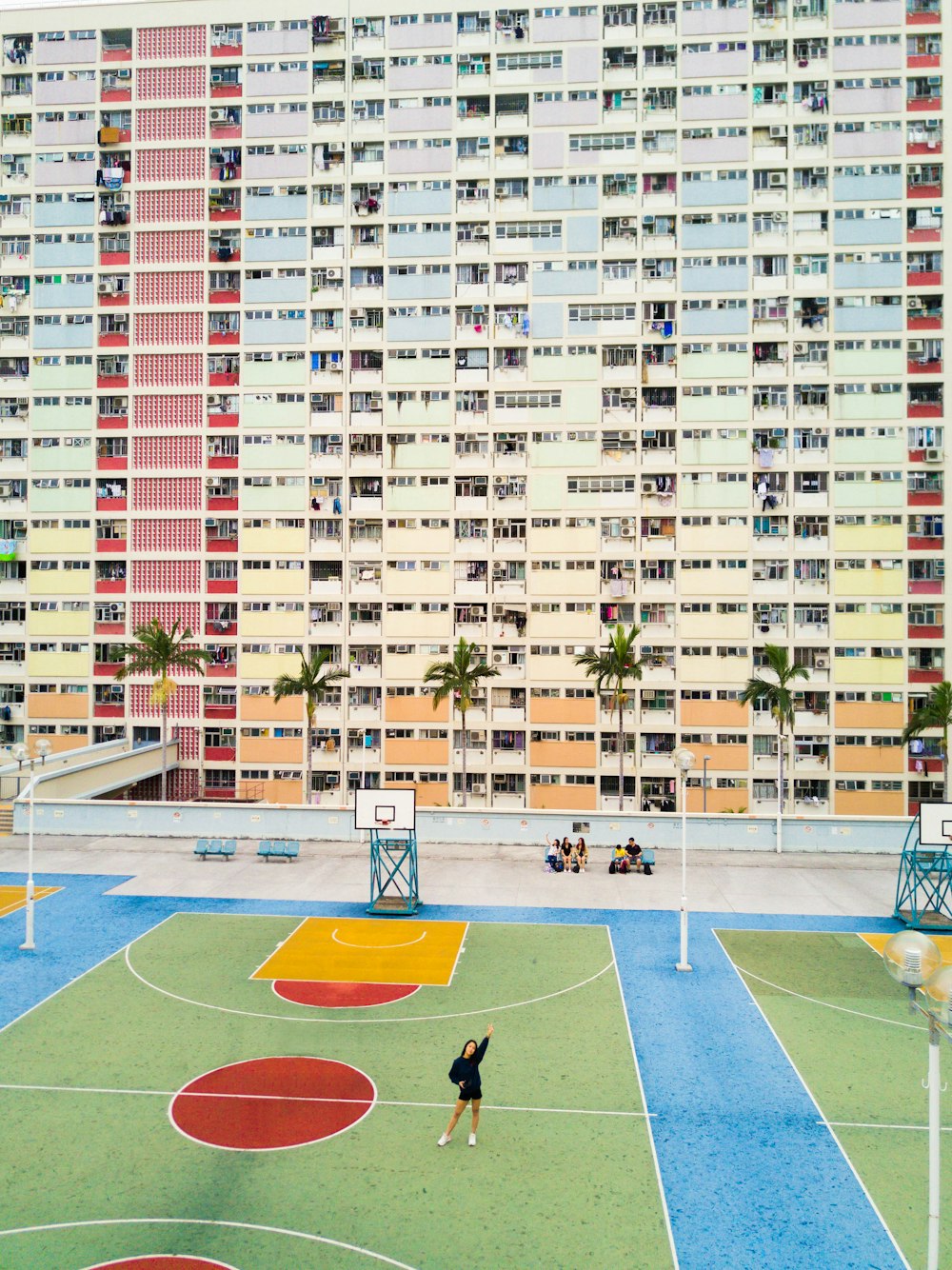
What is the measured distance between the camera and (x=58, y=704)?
201ft

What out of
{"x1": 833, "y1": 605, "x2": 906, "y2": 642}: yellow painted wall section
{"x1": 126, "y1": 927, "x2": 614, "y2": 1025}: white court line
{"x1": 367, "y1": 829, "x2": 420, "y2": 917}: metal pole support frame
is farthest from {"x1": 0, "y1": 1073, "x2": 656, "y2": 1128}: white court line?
{"x1": 833, "y1": 605, "x2": 906, "y2": 642}: yellow painted wall section

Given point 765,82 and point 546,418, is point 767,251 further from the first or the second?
point 546,418

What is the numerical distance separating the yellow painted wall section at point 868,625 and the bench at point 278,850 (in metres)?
35.0

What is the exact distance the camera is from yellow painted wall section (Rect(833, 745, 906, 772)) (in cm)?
5612

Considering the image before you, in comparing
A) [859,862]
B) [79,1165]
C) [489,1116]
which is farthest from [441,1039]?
[859,862]

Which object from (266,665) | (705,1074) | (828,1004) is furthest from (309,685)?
(705,1074)

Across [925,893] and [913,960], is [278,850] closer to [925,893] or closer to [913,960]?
[925,893]

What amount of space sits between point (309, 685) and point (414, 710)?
318 inches

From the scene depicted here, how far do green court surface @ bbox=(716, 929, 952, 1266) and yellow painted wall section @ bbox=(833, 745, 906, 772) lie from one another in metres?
28.3

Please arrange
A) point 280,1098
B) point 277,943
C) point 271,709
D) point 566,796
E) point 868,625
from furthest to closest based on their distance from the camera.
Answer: point 271,709 → point 566,796 → point 868,625 → point 277,943 → point 280,1098

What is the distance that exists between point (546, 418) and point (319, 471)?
14.3m

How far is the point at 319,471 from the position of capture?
59.5m

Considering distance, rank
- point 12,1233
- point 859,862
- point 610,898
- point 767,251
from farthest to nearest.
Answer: point 767,251 → point 859,862 → point 610,898 → point 12,1233

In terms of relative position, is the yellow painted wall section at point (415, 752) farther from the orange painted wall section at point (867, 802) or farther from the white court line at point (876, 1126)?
the white court line at point (876, 1126)
